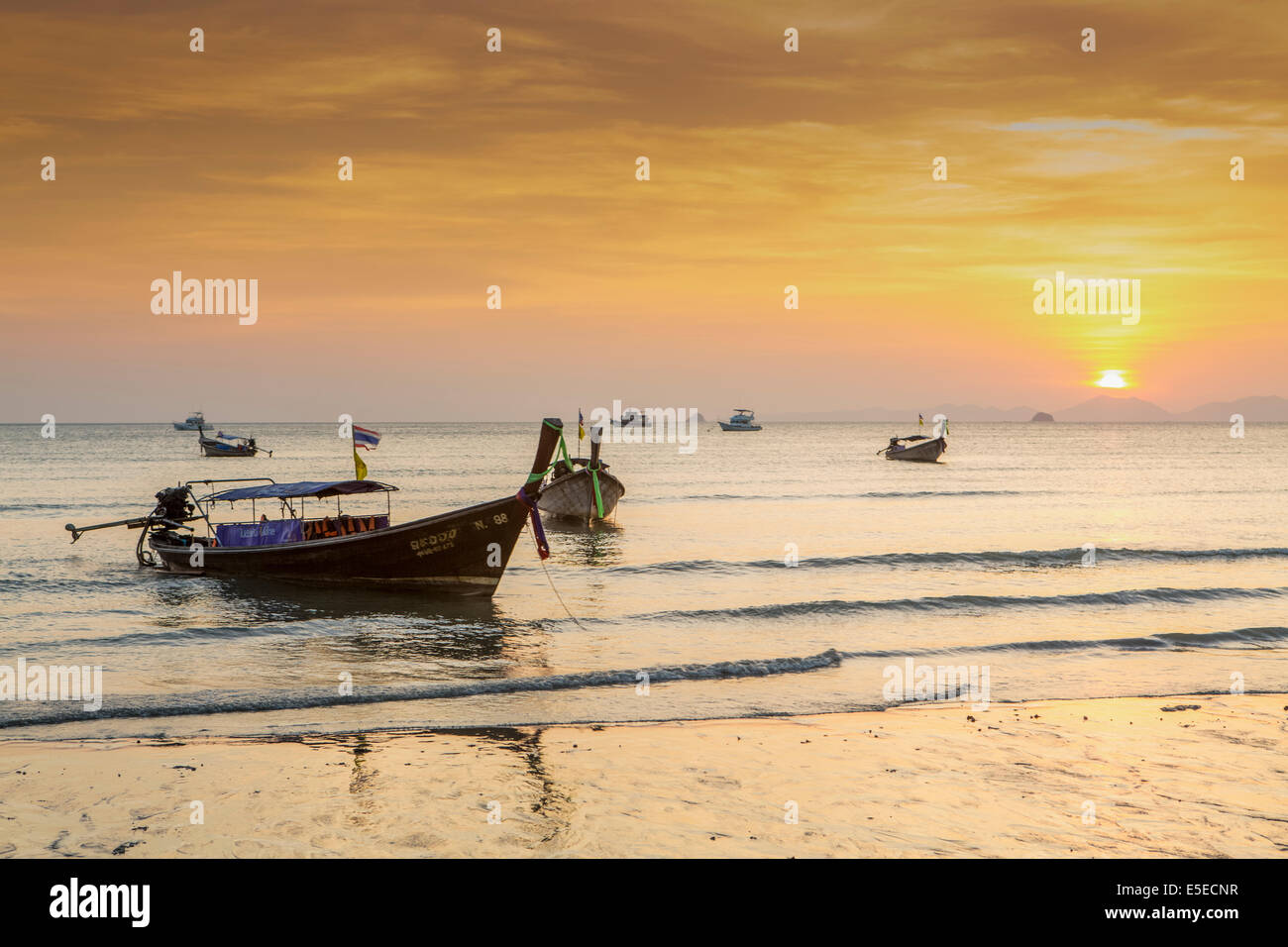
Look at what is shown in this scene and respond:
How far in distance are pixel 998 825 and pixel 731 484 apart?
54.9 meters

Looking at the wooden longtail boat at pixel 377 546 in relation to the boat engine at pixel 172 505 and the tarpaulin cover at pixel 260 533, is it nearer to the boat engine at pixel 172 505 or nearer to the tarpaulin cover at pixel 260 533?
the tarpaulin cover at pixel 260 533

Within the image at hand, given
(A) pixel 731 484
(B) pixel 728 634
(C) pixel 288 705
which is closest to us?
(C) pixel 288 705

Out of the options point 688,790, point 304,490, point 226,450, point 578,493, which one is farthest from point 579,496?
point 226,450

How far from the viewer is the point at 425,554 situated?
68.7ft

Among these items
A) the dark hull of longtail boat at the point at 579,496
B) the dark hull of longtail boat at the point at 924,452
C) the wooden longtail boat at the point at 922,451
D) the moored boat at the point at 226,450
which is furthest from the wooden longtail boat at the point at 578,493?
the moored boat at the point at 226,450

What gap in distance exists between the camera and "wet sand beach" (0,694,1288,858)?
25.7ft

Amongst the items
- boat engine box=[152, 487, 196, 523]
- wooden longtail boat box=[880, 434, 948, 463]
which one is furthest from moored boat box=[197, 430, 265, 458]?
boat engine box=[152, 487, 196, 523]

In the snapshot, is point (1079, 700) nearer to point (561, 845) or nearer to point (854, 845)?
point (854, 845)

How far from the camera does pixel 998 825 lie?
27.0ft

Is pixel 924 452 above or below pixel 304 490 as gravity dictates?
below

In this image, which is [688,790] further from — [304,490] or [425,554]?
[304,490]

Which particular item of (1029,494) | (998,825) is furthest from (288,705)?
(1029,494)

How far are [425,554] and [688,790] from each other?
1314cm
